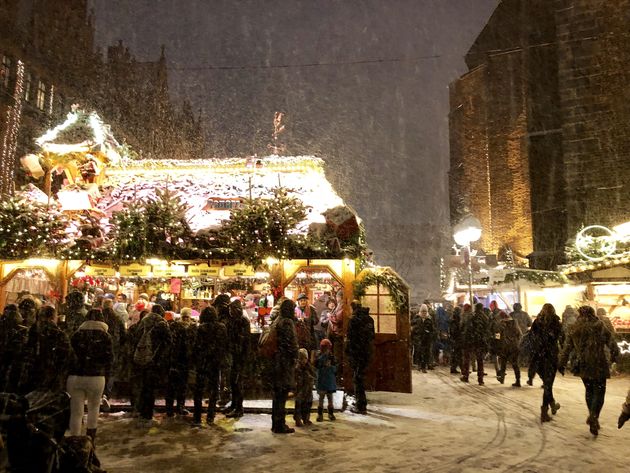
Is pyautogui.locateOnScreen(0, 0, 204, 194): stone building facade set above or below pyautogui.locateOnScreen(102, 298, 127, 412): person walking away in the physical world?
above

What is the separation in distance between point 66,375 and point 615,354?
24.7ft

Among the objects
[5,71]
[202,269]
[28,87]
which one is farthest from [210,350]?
[28,87]

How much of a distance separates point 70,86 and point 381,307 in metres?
29.6

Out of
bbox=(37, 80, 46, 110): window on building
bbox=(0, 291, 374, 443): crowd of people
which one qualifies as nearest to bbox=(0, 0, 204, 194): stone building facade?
bbox=(37, 80, 46, 110): window on building

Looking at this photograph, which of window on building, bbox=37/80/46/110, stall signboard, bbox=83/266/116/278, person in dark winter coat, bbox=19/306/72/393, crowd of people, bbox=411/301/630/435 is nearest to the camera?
person in dark winter coat, bbox=19/306/72/393

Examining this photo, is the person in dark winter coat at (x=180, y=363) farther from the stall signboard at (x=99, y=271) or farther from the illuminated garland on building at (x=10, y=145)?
the illuminated garland on building at (x=10, y=145)

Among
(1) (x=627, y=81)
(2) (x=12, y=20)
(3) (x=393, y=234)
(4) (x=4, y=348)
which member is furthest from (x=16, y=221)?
(3) (x=393, y=234)

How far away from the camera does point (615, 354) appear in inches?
288

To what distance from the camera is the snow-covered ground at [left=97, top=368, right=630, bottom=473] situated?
219 inches

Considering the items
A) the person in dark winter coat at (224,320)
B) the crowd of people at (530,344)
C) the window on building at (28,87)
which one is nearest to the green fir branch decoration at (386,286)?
the crowd of people at (530,344)

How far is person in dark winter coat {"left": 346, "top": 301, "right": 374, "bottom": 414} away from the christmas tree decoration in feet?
Answer: 22.1

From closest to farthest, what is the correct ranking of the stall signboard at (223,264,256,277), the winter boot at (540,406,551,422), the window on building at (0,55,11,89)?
the winter boot at (540,406,551,422) < the stall signboard at (223,264,256,277) < the window on building at (0,55,11,89)

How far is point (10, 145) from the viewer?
74.4 ft

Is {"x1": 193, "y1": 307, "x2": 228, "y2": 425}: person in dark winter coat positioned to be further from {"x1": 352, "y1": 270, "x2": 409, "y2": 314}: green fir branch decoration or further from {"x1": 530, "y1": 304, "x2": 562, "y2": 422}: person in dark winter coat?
{"x1": 530, "y1": 304, "x2": 562, "y2": 422}: person in dark winter coat
